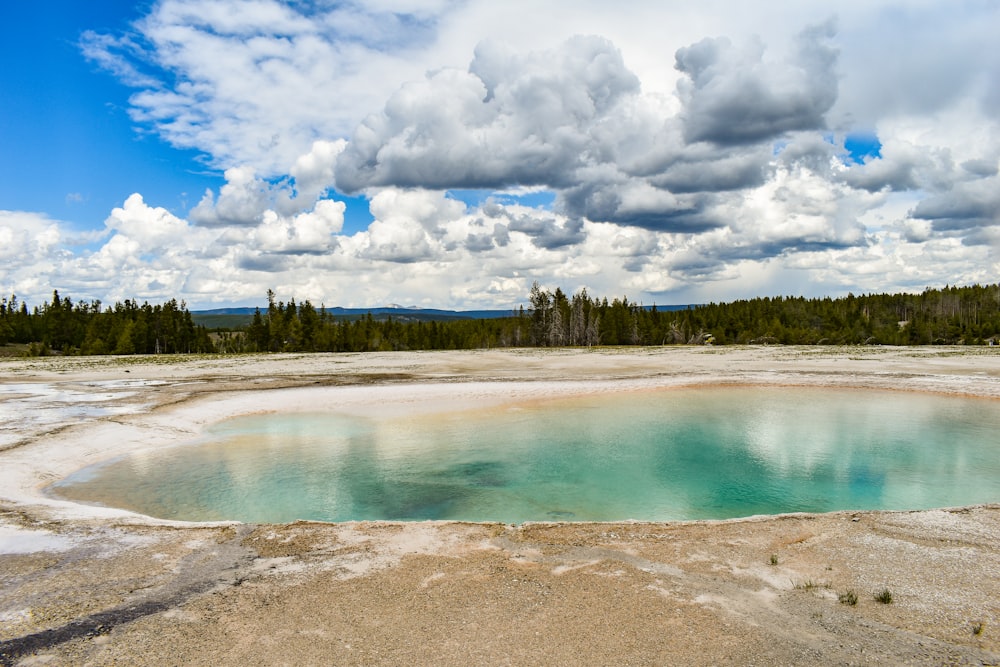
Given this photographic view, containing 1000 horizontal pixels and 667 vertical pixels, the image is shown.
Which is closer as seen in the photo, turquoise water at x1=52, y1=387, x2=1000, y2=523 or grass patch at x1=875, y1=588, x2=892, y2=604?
grass patch at x1=875, y1=588, x2=892, y2=604

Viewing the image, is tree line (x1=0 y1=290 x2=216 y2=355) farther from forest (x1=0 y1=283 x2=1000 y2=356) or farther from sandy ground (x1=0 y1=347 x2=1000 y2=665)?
sandy ground (x1=0 y1=347 x2=1000 y2=665)

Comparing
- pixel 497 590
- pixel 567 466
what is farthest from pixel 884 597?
pixel 567 466

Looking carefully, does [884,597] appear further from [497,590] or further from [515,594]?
[497,590]

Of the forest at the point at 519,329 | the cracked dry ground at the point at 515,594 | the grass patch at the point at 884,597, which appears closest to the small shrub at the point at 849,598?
the cracked dry ground at the point at 515,594

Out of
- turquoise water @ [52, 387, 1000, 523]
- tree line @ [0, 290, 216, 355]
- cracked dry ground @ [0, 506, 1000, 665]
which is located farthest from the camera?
tree line @ [0, 290, 216, 355]

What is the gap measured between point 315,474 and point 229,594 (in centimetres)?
988

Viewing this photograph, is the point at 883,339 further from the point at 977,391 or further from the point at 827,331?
the point at 977,391

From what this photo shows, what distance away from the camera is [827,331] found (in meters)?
119

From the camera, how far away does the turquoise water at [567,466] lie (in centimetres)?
1491

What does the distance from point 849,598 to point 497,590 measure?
201 inches

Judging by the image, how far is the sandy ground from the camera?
693cm

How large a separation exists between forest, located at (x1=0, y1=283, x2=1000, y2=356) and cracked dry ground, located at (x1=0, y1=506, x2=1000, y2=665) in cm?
9814

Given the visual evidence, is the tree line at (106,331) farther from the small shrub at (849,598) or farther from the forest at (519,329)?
the small shrub at (849,598)

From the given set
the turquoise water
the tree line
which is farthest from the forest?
the turquoise water
